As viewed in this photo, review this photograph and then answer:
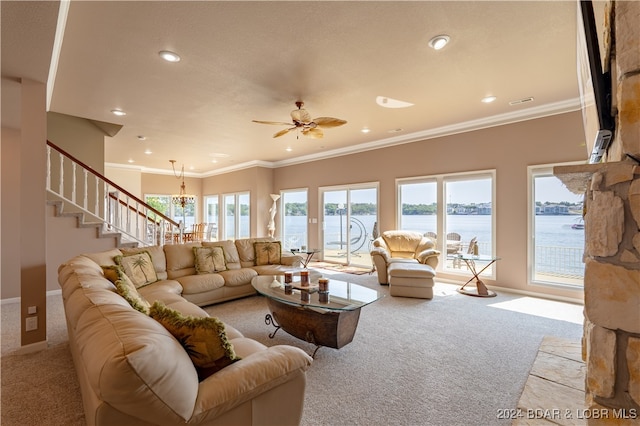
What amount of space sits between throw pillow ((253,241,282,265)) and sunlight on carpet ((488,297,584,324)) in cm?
345

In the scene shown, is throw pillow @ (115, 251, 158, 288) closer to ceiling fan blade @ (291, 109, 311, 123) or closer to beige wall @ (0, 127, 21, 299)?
beige wall @ (0, 127, 21, 299)

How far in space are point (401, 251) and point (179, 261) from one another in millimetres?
4016

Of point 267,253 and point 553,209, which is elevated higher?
point 553,209

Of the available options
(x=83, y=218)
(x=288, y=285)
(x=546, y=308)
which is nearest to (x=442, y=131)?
(x=546, y=308)

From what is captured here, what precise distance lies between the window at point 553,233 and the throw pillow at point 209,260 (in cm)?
501

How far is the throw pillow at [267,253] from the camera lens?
507cm

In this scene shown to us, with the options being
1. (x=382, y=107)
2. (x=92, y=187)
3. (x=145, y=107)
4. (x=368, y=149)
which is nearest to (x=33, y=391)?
(x=145, y=107)

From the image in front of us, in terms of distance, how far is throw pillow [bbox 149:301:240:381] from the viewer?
4.52 ft

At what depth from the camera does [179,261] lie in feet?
14.2

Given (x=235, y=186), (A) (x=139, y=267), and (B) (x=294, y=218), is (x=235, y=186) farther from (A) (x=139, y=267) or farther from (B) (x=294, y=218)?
(A) (x=139, y=267)

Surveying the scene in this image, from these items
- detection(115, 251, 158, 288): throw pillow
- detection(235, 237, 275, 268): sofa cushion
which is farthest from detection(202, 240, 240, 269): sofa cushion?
detection(115, 251, 158, 288): throw pillow

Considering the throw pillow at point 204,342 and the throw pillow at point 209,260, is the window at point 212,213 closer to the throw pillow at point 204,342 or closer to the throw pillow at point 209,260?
the throw pillow at point 209,260

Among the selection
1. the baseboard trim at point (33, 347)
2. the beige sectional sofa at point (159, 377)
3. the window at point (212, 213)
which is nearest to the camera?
the beige sectional sofa at point (159, 377)

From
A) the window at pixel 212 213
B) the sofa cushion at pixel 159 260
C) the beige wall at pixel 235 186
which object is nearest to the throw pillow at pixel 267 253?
the sofa cushion at pixel 159 260
